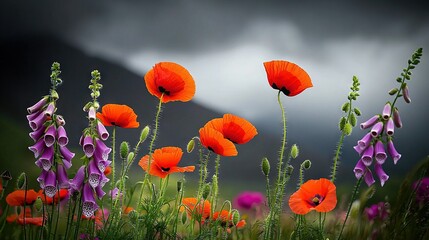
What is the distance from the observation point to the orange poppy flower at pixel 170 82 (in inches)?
104

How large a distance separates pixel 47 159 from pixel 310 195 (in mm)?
1175

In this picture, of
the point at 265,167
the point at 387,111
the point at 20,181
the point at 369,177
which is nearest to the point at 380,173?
the point at 369,177

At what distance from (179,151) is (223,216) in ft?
1.50

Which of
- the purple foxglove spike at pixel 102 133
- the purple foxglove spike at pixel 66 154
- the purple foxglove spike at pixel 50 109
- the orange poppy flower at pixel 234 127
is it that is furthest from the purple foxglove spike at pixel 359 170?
the purple foxglove spike at pixel 50 109

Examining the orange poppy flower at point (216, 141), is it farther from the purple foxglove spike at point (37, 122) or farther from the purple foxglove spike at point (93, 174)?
the purple foxglove spike at point (37, 122)

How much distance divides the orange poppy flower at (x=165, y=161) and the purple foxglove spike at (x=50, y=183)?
531mm

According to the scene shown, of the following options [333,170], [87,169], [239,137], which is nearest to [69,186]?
[87,169]

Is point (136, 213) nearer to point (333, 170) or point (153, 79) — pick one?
point (153, 79)

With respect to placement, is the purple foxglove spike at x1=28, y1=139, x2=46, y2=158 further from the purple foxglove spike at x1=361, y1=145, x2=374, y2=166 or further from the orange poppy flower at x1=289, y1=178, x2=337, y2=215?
the purple foxglove spike at x1=361, y1=145, x2=374, y2=166

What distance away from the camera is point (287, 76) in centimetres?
251

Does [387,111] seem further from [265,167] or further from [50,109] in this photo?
[50,109]

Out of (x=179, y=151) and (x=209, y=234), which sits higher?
(x=179, y=151)

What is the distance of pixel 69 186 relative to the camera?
223 cm

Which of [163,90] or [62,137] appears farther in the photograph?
[163,90]
